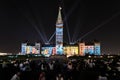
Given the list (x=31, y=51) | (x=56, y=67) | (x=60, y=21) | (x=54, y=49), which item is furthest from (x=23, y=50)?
(x=56, y=67)

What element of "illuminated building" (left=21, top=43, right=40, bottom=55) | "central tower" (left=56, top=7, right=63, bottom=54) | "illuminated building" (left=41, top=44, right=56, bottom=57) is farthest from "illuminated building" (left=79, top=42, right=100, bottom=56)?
"illuminated building" (left=21, top=43, right=40, bottom=55)

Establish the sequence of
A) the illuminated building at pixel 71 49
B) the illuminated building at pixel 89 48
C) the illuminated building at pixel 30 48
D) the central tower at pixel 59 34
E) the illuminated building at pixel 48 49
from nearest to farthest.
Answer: the central tower at pixel 59 34 → the illuminated building at pixel 48 49 → the illuminated building at pixel 71 49 → the illuminated building at pixel 89 48 → the illuminated building at pixel 30 48

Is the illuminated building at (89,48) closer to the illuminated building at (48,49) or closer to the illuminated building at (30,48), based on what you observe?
the illuminated building at (48,49)

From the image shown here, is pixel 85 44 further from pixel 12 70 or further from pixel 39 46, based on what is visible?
pixel 12 70

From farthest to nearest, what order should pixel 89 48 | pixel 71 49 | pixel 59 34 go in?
pixel 89 48, pixel 71 49, pixel 59 34

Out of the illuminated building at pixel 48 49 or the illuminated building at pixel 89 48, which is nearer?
the illuminated building at pixel 48 49

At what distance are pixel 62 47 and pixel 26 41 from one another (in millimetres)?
40248

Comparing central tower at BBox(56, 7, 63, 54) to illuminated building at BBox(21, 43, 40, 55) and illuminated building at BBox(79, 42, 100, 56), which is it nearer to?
illuminated building at BBox(79, 42, 100, 56)

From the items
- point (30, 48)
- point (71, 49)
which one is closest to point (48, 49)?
point (71, 49)

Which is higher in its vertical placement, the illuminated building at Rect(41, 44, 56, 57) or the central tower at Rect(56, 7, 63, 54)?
the central tower at Rect(56, 7, 63, 54)

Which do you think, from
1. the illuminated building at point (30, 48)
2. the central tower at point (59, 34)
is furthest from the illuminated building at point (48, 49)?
the central tower at point (59, 34)

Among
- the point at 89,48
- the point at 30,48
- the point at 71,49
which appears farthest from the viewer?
the point at 30,48

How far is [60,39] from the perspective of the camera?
162875mm

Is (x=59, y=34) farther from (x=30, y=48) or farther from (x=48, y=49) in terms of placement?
(x=30, y=48)
